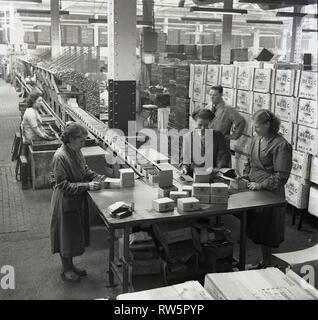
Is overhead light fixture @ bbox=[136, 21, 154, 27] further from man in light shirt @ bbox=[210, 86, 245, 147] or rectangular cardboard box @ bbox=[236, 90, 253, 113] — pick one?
man in light shirt @ bbox=[210, 86, 245, 147]

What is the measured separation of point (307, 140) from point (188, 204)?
99.6 inches

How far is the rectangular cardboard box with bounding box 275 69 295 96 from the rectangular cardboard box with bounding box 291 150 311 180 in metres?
0.82

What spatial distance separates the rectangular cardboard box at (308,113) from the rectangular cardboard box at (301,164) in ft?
1.29

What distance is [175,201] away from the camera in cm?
381

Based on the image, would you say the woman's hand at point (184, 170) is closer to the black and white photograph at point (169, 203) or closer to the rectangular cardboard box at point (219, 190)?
the black and white photograph at point (169, 203)

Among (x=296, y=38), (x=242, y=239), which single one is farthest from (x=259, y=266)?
(x=296, y=38)

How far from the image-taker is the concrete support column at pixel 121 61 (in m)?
5.67

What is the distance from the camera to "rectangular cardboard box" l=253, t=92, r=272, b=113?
609cm

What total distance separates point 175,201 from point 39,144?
4308mm

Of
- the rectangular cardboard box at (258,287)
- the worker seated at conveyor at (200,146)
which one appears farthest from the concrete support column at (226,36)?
the rectangular cardboard box at (258,287)

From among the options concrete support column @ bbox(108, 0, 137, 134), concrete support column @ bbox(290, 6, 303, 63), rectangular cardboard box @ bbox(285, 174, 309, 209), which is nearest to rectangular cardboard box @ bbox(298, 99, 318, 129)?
rectangular cardboard box @ bbox(285, 174, 309, 209)

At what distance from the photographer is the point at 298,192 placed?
5.62m

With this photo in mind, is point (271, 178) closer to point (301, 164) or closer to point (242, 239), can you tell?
point (242, 239)
